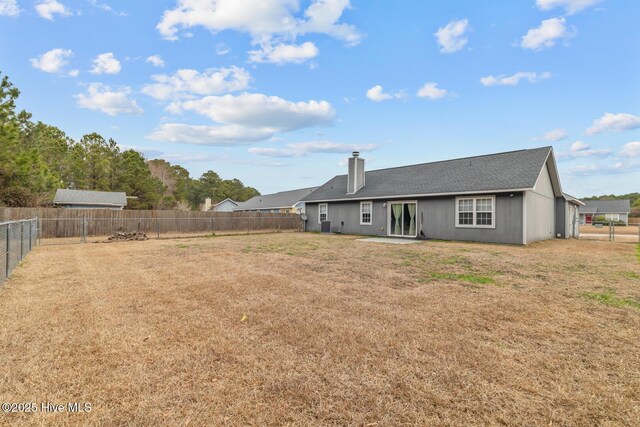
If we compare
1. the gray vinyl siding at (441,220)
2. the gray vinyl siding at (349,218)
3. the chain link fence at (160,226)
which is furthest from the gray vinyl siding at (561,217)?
the chain link fence at (160,226)

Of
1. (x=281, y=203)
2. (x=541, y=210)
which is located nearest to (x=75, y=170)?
(x=281, y=203)

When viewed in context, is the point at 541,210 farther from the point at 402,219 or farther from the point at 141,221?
the point at 141,221

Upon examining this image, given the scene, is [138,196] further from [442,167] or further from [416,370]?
[416,370]

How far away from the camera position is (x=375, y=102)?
18234mm

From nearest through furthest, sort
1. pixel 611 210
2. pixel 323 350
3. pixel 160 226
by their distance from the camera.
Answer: pixel 323 350 < pixel 160 226 < pixel 611 210

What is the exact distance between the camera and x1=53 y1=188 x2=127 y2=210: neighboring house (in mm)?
24828

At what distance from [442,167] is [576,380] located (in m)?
16.0

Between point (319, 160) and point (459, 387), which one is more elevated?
point (319, 160)

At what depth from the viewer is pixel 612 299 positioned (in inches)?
188

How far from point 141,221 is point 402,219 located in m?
15.3

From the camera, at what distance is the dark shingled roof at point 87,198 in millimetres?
24836

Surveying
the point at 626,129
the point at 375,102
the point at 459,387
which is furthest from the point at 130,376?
the point at 626,129

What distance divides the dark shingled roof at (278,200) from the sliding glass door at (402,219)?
1711 centimetres

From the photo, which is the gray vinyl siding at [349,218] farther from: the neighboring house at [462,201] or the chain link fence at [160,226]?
the chain link fence at [160,226]
